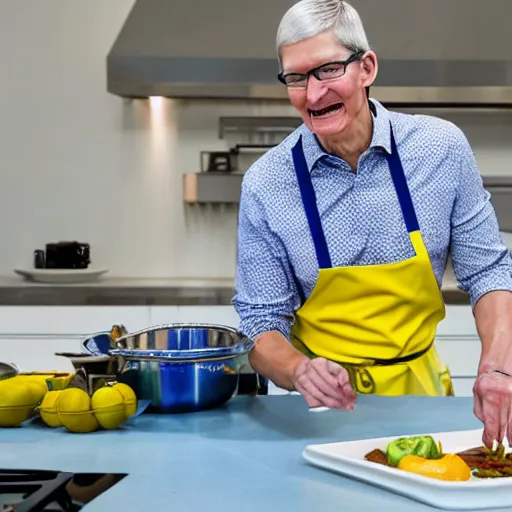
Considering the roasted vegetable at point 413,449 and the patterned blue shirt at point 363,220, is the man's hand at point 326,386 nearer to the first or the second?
the roasted vegetable at point 413,449

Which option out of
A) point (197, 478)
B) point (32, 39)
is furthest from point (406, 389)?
point (32, 39)

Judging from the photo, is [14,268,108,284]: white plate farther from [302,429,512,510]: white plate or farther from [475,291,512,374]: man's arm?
[302,429,512,510]: white plate

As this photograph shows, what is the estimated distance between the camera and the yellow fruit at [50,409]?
1533 mm

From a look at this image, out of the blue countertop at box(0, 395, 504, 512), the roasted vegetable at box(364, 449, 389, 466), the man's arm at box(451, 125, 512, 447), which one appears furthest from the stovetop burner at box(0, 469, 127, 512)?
the man's arm at box(451, 125, 512, 447)

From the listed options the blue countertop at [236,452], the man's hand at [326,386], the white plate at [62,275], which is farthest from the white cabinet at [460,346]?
the man's hand at [326,386]

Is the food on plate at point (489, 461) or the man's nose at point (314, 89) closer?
the food on plate at point (489, 461)

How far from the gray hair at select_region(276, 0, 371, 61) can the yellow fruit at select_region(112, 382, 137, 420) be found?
683mm

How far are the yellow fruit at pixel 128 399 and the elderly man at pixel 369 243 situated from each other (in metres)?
0.37

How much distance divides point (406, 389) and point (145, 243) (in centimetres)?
216

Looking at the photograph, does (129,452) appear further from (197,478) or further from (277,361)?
(277,361)

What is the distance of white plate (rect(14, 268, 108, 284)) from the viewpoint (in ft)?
11.7

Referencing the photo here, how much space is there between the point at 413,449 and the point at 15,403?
64cm

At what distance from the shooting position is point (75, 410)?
1.50 metres

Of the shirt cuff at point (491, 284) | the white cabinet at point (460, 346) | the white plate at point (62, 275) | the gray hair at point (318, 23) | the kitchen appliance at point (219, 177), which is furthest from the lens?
the kitchen appliance at point (219, 177)
